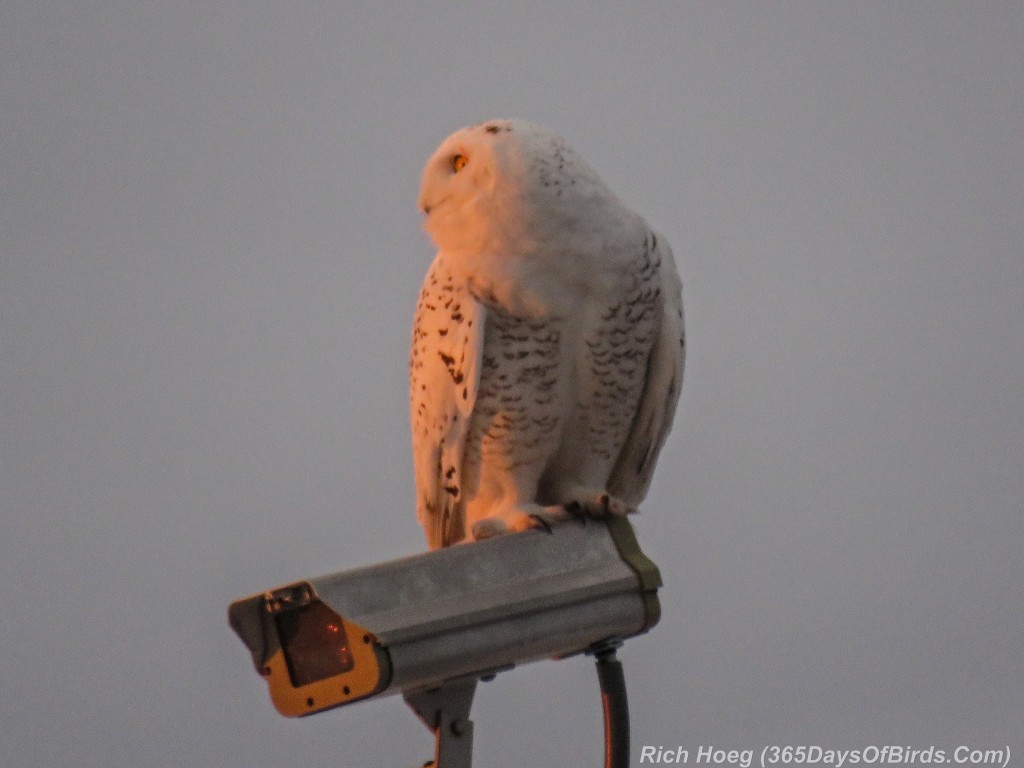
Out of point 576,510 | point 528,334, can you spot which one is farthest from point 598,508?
point 528,334

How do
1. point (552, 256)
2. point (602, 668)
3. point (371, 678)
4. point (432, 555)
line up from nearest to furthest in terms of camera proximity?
point (371, 678) < point (432, 555) < point (602, 668) < point (552, 256)

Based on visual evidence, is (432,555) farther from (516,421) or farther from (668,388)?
(668,388)

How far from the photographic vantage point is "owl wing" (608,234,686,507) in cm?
396

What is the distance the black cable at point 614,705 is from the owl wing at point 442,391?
777mm

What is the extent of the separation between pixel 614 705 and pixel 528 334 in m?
0.92

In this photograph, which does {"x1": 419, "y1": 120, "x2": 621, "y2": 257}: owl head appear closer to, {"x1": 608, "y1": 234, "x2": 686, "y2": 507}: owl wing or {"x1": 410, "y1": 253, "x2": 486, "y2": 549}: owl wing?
{"x1": 410, "y1": 253, "x2": 486, "y2": 549}: owl wing

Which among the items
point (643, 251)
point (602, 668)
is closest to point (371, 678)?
point (602, 668)

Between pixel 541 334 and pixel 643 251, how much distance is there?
1.04 ft

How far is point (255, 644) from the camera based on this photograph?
2791mm

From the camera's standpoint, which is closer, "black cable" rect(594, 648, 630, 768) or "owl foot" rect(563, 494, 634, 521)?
"black cable" rect(594, 648, 630, 768)

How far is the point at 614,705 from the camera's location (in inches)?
130

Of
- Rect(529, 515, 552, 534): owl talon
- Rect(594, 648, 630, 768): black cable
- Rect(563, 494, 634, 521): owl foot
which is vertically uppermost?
Rect(563, 494, 634, 521): owl foot

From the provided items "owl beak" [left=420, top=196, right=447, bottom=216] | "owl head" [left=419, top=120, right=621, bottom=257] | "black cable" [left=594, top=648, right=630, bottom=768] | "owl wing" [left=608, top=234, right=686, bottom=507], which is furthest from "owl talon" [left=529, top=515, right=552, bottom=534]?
"owl beak" [left=420, top=196, right=447, bottom=216]

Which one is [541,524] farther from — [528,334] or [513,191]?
[513,191]
